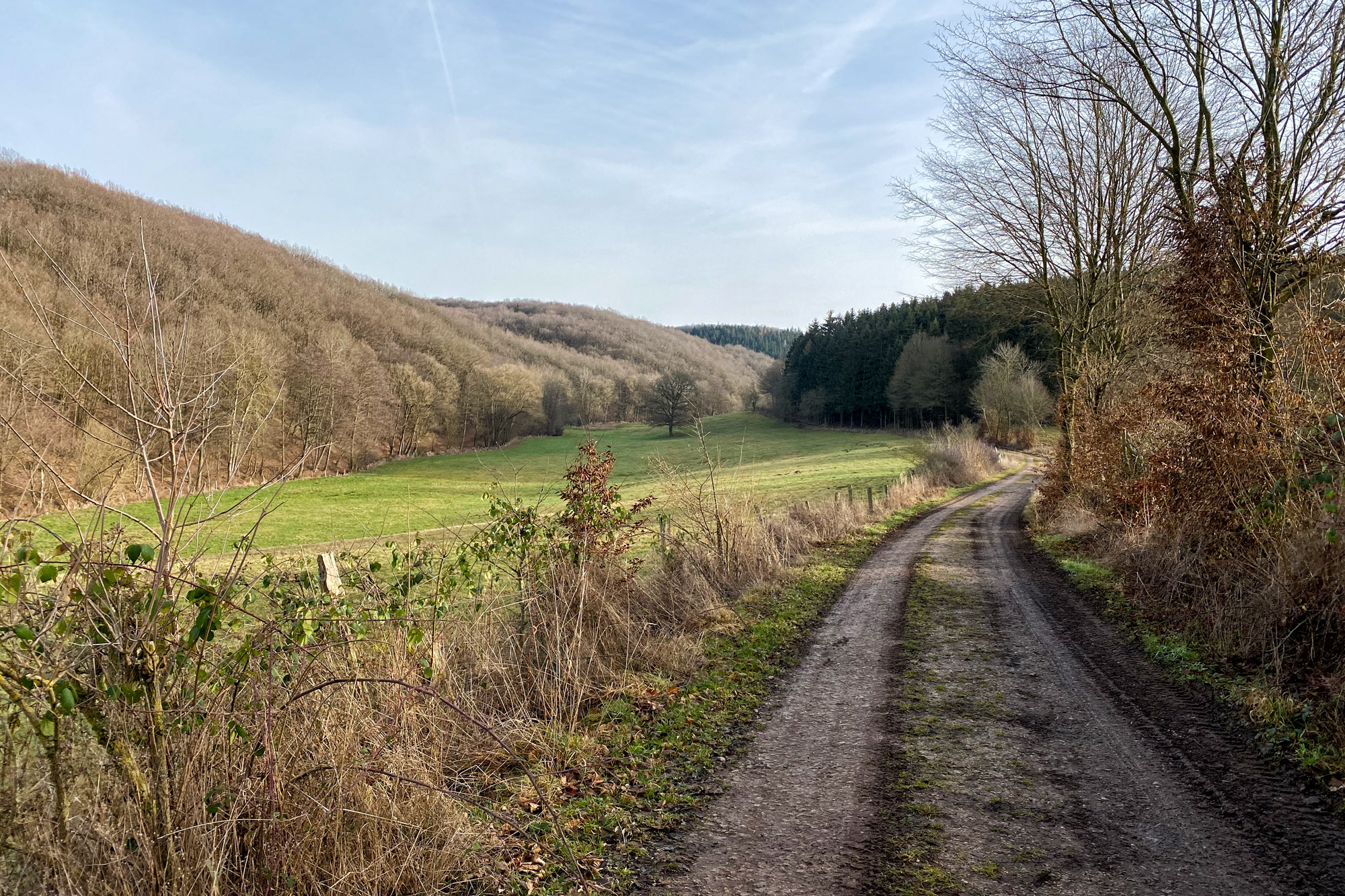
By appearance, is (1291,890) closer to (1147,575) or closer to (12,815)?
(12,815)

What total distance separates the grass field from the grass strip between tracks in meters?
3.03

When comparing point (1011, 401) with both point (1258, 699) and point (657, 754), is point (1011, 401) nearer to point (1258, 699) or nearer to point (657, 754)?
point (1258, 699)

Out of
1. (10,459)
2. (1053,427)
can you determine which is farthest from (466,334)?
(10,459)

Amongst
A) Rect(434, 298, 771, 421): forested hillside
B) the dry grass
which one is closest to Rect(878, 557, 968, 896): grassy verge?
the dry grass

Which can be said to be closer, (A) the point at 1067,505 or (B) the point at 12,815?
(B) the point at 12,815

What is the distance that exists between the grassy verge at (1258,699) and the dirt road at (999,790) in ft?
0.71

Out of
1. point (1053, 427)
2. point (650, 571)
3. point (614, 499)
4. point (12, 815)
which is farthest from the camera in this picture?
point (1053, 427)

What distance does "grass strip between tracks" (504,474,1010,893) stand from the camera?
4.02 metres

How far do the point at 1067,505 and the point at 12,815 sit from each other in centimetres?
1867

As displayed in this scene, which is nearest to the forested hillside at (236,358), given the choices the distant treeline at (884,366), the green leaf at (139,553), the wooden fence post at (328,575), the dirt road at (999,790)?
the green leaf at (139,553)

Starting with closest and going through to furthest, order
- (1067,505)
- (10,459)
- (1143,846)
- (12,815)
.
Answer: (12,815) → (10,459) → (1143,846) → (1067,505)

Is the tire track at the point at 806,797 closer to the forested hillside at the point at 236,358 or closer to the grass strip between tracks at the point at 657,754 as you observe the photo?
the grass strip between tracks at the point at 657,754

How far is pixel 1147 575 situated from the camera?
962 centimetres

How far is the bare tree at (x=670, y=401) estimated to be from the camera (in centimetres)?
8506
